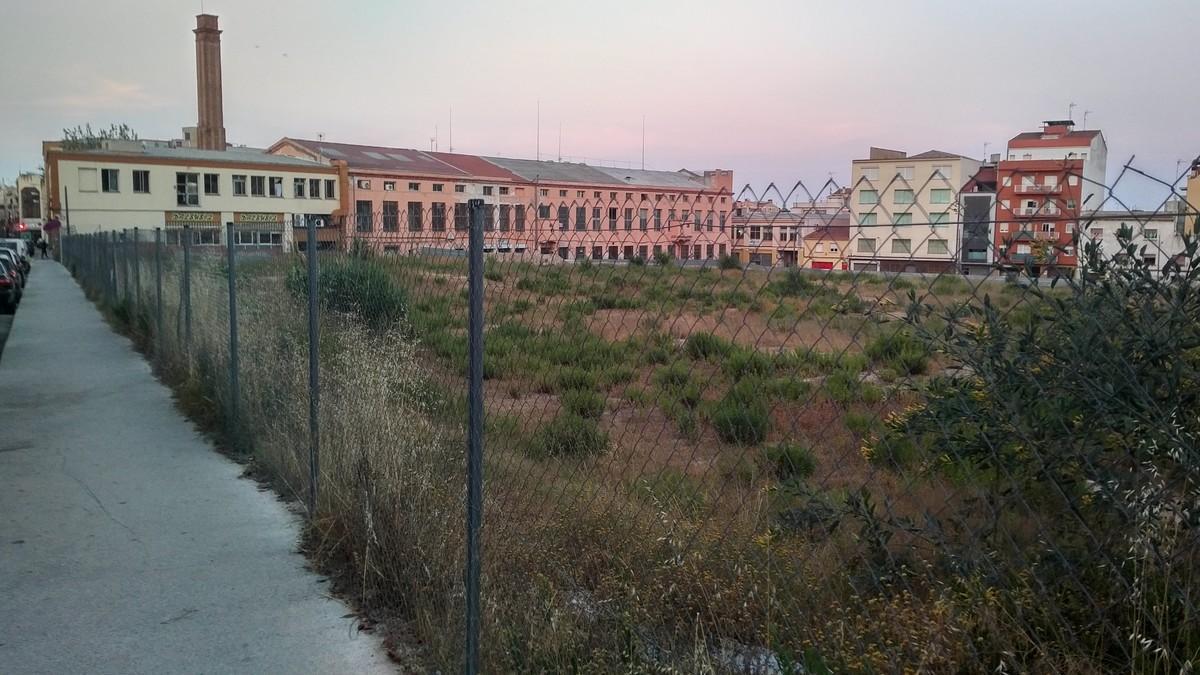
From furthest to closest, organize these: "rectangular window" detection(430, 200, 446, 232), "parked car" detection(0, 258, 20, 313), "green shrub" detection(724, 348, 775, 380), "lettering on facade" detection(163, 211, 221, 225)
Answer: "lettering on facade" detection(163, 211, 221, 225), "parked car" detection(0, 258, 20, 313), "rectangular window" detection(430, 200, 446, 232), "green shrub" detection(724, 348, 775, 380)

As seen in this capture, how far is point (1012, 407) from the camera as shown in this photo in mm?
2268

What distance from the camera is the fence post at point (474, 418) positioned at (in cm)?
340

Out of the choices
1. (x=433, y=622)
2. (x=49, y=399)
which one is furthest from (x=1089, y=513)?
(x=49, y=399)

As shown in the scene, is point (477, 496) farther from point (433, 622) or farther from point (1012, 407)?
point (1012, 407)

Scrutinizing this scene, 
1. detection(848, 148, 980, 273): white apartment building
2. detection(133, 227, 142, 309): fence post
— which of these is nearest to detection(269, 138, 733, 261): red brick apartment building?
detection(848, 148, 980, 273): white apartment building

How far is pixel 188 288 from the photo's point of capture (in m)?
9.76

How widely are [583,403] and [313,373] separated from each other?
1567 mm

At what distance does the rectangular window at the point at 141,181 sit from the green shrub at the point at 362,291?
53.6m

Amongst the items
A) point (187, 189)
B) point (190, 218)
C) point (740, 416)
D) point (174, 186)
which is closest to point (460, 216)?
point (740, 416)

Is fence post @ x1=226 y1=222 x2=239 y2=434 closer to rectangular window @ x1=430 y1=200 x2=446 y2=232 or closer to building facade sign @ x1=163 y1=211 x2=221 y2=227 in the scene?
rectangular window @ x1=430 y1=200 x2=446 y2=232

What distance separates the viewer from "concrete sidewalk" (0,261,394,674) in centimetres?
413

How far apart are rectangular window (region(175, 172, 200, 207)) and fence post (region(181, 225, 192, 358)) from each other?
162ft

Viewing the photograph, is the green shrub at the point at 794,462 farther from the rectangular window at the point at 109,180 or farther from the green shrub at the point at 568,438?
the rectangular window at the point at 109,180

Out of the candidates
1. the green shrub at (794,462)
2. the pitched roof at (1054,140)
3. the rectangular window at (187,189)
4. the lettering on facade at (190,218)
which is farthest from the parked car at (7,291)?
the rectangular window at (187,189)
